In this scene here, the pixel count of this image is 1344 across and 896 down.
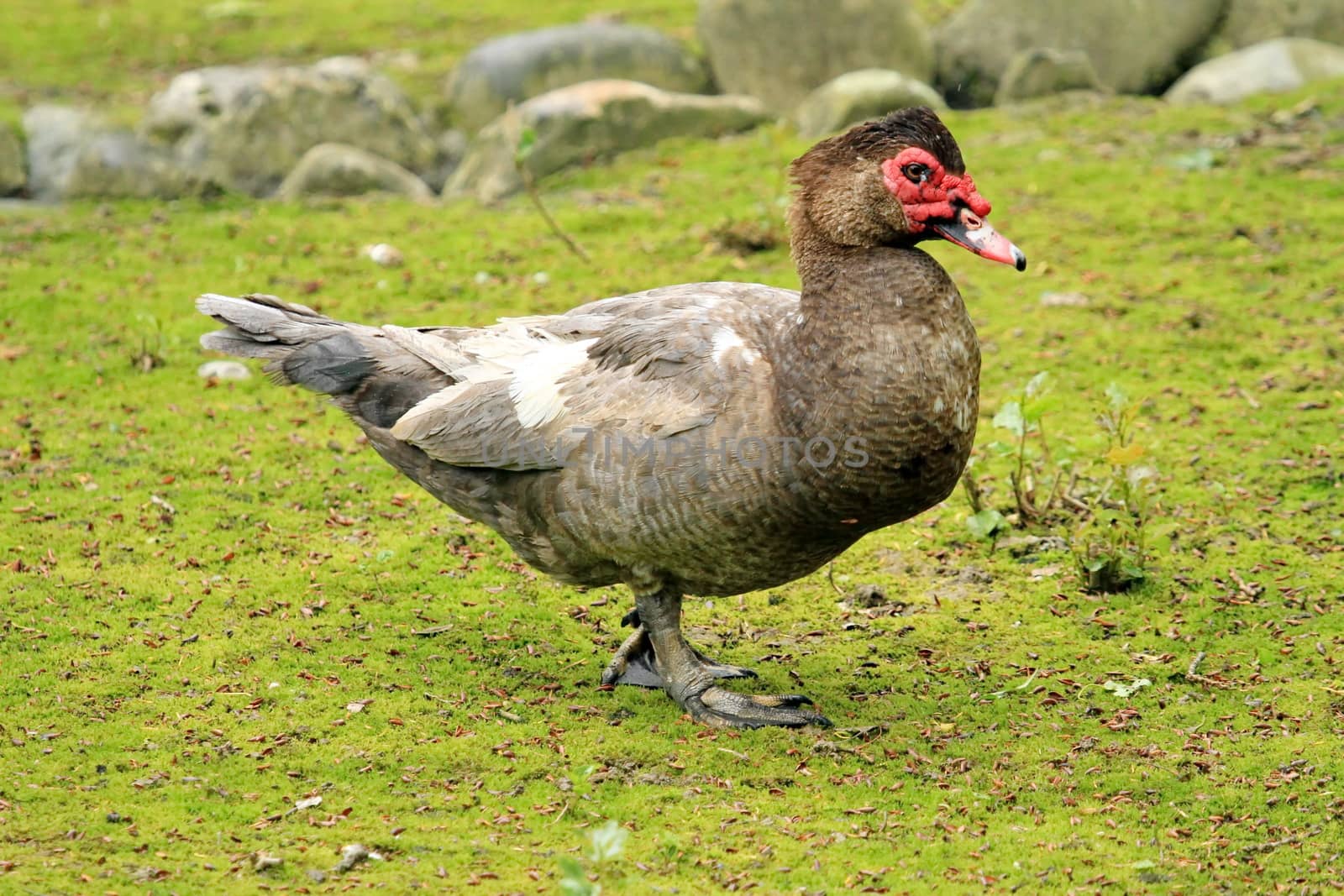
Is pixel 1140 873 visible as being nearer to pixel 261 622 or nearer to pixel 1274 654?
pixel 1274 654

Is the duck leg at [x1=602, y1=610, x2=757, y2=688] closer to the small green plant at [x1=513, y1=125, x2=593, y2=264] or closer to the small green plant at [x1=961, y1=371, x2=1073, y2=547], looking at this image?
the small green plant at [x1=961, y1=371, x2=1073, y2=547]

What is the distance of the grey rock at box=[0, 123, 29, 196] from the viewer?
12797 mm

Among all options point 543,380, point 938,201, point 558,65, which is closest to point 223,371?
point 543,380

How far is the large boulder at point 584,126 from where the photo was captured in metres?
12.7

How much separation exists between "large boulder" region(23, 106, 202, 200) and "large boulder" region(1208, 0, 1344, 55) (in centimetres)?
1021

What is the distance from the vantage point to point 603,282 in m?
10.1

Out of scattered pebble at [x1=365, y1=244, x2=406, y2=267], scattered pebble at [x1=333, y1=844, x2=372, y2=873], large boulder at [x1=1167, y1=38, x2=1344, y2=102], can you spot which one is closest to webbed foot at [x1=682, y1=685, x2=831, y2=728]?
scattered pebble at [x1=333, y1=844, x2=372, y2=873]

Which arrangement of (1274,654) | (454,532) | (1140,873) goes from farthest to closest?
(454,532)
(1274,654)
(1140,873)

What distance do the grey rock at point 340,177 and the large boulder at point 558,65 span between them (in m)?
1.73

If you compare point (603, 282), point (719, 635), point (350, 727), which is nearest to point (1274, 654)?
point (719, 635)

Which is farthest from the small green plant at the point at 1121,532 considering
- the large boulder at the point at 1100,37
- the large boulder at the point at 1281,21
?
the large boulder at the point at 1281,21

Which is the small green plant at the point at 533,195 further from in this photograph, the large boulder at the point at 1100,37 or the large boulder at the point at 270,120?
the large boulder at the point at 1100,37

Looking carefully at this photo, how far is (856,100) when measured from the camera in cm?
1269

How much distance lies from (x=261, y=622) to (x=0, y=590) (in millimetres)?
1192
